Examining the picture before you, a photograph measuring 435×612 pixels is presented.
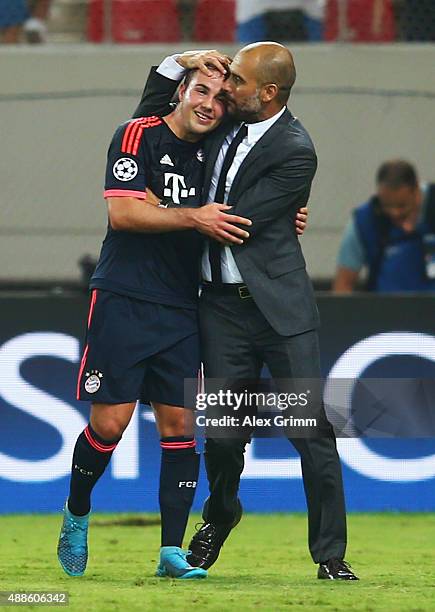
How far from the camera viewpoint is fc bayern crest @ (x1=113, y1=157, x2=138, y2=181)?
502 centimetres

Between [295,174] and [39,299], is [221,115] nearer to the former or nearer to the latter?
[295,174]

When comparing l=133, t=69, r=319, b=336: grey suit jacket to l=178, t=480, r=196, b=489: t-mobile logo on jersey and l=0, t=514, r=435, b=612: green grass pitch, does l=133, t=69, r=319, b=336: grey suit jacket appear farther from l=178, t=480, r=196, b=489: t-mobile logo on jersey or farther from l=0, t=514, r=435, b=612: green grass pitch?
l=0, t=514, r=435, b=612: green grass pitch

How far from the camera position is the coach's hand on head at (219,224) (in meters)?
4.95

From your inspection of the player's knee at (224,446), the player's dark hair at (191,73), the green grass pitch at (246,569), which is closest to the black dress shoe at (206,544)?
the green grass pitch at (246,569)

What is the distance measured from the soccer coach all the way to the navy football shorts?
0.34ft

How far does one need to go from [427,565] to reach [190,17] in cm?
454

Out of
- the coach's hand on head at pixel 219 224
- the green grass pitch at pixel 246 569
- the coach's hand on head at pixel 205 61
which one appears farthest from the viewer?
the coach's hand on head at pixel 205 61

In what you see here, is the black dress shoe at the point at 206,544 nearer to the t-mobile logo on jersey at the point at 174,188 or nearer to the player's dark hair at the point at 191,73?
the t-mobile logo on jersey at the point at 174,188

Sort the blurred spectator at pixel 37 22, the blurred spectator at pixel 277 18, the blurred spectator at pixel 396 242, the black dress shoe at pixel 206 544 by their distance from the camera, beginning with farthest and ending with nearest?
the blurred spectator at pixel 37 22 < the blurred spectator at pixel 277 18 < the blurred spectator at pixel 396 242 < the black dress shoe at pixel 206 544

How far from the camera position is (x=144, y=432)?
289 inches

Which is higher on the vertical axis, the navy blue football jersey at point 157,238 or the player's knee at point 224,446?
the navy blue football jersey at point 157,238

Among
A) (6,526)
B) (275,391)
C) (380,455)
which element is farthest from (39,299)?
(275,391)

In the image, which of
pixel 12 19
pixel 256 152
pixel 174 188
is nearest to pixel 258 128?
pixel 256 152

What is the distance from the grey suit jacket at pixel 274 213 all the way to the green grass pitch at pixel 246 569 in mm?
974
